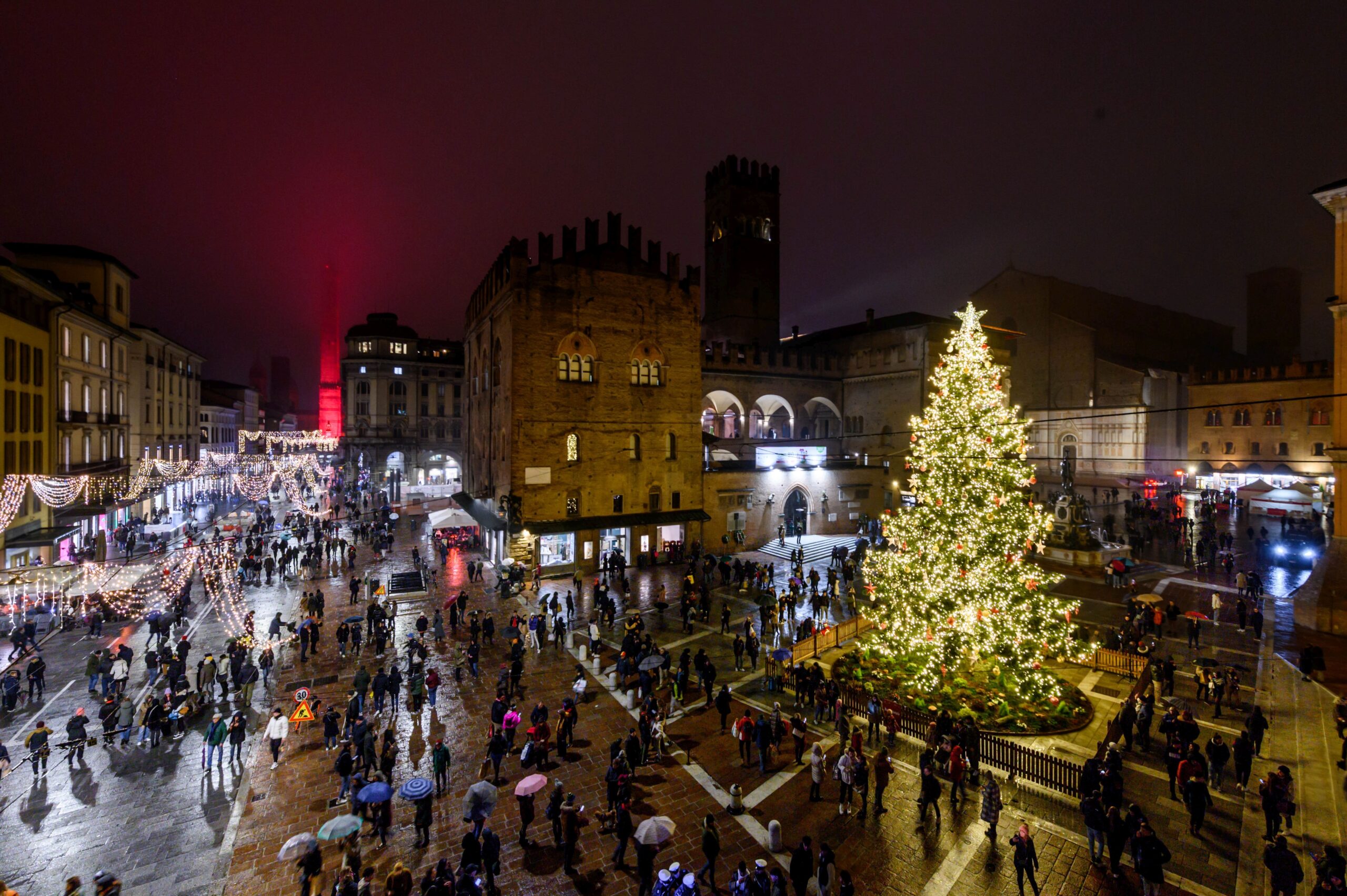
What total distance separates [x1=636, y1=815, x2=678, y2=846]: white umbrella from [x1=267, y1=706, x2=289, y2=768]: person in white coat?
903 cm

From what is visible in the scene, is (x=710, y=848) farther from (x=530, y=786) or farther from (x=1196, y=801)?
(x=1196, y=801)

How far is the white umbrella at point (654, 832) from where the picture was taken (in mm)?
8531

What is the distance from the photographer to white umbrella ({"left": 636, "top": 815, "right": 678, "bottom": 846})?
8531 mm

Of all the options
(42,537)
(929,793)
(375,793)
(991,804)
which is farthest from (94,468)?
(991,804)

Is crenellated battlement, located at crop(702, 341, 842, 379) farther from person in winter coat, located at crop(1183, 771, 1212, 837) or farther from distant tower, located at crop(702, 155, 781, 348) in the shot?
person in winter coat, located at crop(1183, 771, 1212, 837)

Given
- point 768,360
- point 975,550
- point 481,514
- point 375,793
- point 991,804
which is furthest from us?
point 768,360

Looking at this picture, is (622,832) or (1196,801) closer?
(622,832)

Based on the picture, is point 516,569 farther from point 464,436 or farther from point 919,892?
point 464,436

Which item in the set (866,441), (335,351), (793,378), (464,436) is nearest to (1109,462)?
(866,441)

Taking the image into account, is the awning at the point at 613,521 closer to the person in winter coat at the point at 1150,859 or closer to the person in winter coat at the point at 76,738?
the person in winter coat at the point at 76,738

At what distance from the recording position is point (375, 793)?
9648mm

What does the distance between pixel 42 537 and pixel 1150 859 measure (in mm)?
37546

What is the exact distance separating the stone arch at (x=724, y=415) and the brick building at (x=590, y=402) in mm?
7775

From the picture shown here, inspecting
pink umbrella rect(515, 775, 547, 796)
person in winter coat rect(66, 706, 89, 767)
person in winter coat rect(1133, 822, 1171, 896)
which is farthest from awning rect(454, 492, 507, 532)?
person in winter coat rect(1133, 822, 1171, 896)
